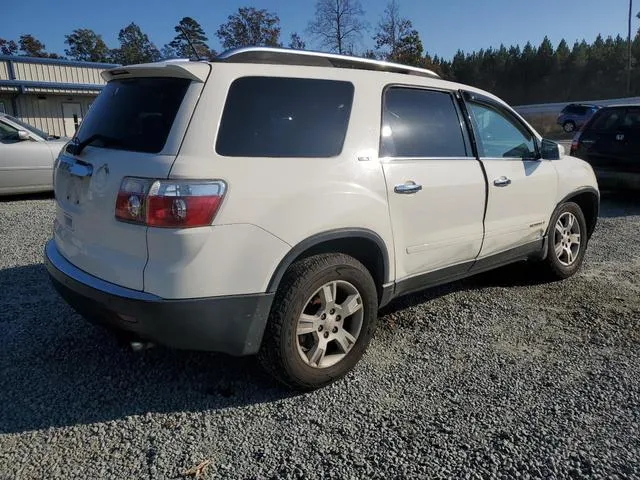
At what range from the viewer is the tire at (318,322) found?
9.45 ft

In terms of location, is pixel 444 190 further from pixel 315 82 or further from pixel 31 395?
pixel 31 395

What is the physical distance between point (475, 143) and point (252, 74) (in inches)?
75.0

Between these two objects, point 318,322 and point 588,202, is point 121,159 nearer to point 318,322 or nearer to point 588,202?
point 318,322

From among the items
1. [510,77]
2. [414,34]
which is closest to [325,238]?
[414,34]

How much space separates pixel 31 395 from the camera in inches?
119

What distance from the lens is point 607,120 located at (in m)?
9.19

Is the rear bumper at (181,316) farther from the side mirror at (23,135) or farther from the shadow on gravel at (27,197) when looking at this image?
the shadow on gravel at (27,197)

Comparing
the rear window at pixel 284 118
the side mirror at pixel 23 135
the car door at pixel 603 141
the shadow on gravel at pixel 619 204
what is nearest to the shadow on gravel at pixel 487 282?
A: the rear window at pixel 284 118

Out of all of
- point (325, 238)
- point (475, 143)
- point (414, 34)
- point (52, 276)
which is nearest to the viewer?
point (325, 238)

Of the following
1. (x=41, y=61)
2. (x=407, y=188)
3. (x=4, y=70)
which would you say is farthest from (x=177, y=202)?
(x=41, y=61)

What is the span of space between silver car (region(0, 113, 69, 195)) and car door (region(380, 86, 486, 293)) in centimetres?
784

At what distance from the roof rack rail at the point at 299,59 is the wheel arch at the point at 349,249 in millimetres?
1025

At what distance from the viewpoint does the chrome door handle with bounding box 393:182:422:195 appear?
10.9 ft

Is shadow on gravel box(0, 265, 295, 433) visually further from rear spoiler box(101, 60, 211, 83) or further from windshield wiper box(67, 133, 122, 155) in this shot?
rear spoiler box(101, 60, 211, 83)
